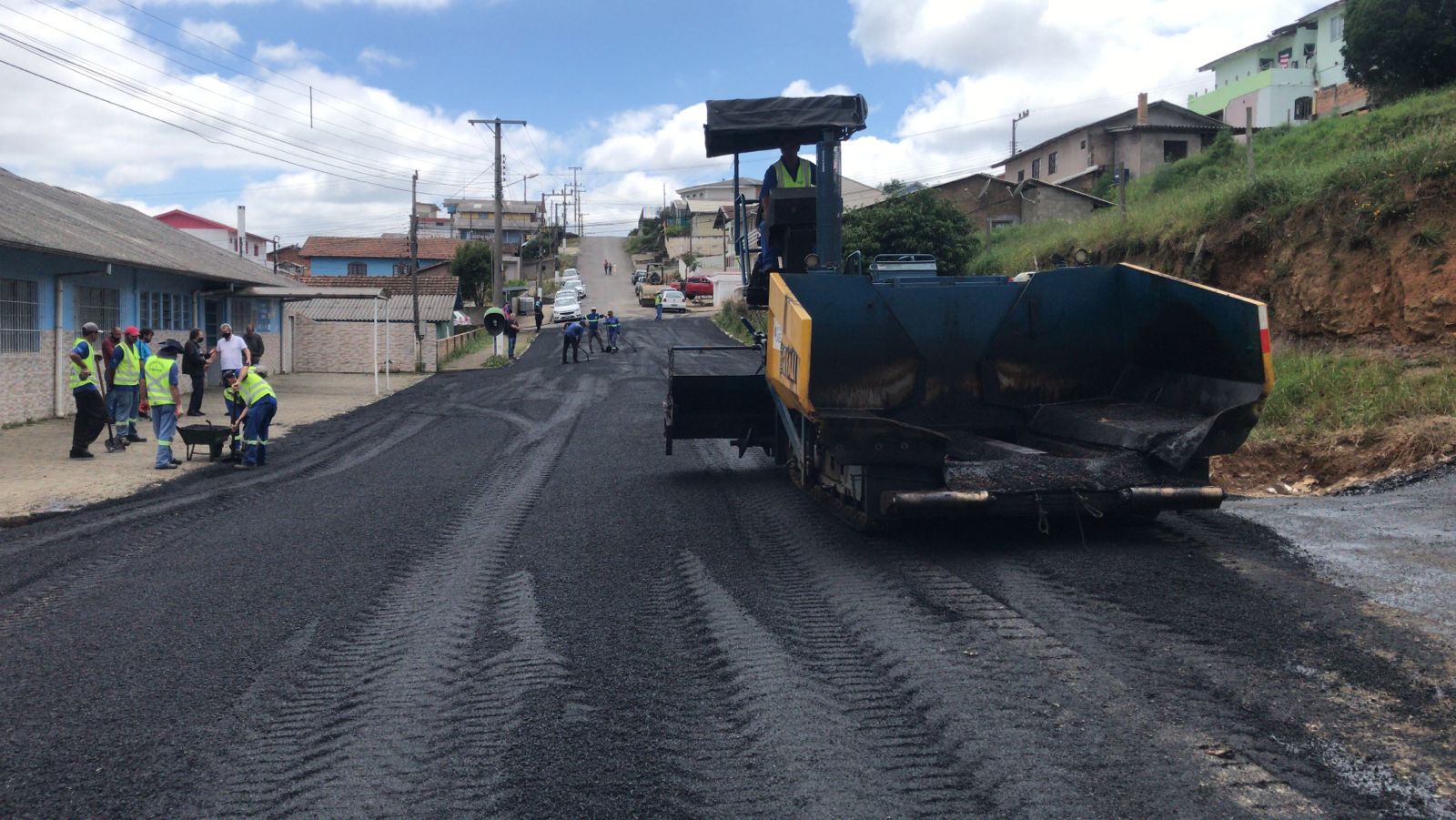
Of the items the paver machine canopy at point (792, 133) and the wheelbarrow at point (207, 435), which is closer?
the paver machine canopy at point (792, 133)

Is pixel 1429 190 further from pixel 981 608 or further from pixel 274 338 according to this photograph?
pixel 274 338

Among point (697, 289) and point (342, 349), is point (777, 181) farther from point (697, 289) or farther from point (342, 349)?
point (697, 289)

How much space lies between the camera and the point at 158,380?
12.8 m

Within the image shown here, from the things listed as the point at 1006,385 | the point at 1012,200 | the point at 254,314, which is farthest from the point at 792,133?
the point at 1012,200

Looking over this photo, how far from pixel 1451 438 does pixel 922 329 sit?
466 centimetres

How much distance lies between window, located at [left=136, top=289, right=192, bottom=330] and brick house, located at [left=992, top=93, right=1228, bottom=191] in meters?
31.9

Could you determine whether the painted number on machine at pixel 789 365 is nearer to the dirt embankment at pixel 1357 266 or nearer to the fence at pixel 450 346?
the dirt embankment at pixel 1357 266

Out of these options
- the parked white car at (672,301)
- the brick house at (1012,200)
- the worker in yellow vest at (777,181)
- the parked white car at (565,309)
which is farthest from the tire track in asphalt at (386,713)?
the parked white car at (672,301)

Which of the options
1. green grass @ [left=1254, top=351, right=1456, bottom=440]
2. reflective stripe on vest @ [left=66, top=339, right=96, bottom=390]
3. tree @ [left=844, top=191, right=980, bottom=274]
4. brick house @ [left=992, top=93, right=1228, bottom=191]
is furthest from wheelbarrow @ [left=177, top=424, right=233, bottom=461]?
brick house @ [left=992, top=93, right=1228, bottom=191]

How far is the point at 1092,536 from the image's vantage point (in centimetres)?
740

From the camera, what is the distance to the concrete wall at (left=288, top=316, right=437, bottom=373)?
30.2m

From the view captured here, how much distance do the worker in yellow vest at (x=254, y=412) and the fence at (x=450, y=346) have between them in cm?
1815

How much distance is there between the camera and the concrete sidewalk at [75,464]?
404 inches

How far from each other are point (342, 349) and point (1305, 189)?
2424cm
